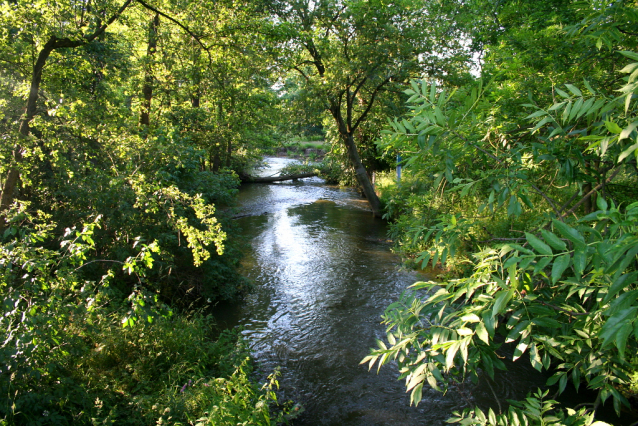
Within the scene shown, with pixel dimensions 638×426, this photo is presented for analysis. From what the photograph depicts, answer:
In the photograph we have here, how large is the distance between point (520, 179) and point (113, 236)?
6.30 metres

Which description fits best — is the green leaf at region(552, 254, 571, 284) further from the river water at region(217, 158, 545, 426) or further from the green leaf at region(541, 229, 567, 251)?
the river water at region(217, 158, 545, 426)

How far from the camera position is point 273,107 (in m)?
14.2

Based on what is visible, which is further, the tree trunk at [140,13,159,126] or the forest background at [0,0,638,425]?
the tree trunk at [140,13,159,126]

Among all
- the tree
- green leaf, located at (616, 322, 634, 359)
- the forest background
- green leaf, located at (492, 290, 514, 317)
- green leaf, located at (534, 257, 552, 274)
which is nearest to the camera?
green leaf, located at (616, 322, 634, 359)

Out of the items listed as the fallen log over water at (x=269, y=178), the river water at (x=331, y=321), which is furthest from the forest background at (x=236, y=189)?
the fallen log over water at (x=269, y=178)

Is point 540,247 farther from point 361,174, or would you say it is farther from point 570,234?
point 361,174

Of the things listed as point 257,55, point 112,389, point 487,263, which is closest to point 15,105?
point 257,55

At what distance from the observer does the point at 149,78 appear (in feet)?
37.7

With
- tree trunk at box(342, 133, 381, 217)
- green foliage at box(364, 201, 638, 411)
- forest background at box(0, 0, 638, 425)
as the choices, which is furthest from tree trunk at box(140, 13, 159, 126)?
green foliage at box(364, 201, 638, 411)

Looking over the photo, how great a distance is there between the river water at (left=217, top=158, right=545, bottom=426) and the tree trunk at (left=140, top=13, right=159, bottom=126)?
15.8 feet

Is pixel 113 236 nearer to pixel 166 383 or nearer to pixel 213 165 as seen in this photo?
pixel 166 383

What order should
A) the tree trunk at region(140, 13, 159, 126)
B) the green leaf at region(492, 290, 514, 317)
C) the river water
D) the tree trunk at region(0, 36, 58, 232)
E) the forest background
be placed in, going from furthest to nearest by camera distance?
the tree trunk at region(140, 13, 159, 126) < the tree trunk at region(0, 36, 58, 232) < the river water < the forest background < the green leaf at region(492, 290, 514, 317)

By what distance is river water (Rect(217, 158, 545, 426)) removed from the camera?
200 inches

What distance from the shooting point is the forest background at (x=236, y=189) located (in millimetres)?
2037
